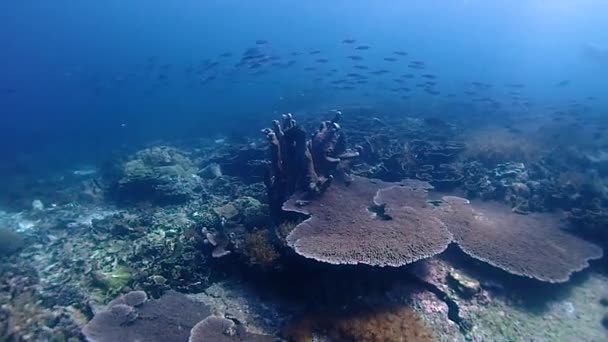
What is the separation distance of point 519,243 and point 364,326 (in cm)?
453

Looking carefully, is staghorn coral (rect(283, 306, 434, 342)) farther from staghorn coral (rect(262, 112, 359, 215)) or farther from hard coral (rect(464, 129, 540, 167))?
hard coral (rect(464, 129, 540, 167))

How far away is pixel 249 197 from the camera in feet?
40.4

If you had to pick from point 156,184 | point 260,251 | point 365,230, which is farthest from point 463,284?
point 156,184

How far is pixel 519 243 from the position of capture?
855cm

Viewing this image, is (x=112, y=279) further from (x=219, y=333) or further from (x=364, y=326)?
(x=364, y=326)

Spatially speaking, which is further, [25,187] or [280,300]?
[25,187]

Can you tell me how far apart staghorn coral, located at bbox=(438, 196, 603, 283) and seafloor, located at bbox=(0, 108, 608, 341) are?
225 millimetres

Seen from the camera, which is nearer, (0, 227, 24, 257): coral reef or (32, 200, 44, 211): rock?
Result: (0, 227, 24, 257): coral reef

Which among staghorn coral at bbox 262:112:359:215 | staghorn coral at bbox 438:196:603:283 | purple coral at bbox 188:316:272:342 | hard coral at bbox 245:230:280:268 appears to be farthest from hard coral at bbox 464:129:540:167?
purple coral at bbox 188:316:272:342

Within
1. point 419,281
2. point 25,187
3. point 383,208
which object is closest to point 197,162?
point 25,187

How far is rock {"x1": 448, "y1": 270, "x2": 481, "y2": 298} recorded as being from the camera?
7.54 metres

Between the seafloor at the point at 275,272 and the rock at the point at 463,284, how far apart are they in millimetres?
22

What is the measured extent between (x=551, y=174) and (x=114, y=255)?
15.7m

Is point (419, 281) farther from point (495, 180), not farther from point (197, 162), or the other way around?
point (197, 162)
